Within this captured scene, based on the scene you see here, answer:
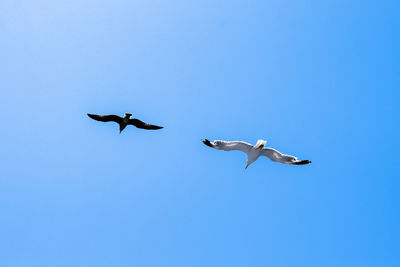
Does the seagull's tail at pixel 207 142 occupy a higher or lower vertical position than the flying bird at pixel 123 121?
lower

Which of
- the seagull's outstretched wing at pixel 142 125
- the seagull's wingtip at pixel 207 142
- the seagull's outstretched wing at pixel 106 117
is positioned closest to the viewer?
the seagull's wingtip at pixel 207 142

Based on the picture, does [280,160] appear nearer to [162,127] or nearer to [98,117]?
[162,127]

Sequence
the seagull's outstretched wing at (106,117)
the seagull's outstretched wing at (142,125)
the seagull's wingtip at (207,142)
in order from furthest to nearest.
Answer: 1. the seagull's outstretched wing at (142,125)
2. the seagull's outstretched wing at (106,117)
3. the seagull's wingtip at (207,142)

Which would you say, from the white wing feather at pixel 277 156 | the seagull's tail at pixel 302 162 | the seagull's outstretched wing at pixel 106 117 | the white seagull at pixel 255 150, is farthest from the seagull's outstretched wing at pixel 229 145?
the seagull's outstretched wing at pixel 106 117

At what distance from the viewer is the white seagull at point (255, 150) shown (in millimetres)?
31531

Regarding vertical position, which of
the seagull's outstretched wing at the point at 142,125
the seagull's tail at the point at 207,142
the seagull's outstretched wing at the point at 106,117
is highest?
the seagull's outstretched wing at the point at 142,125

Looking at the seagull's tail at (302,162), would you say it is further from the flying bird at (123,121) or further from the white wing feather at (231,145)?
the flying bird at (123,121)

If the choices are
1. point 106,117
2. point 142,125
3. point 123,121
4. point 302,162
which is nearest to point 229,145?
point 302,162

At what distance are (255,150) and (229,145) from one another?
239 cm

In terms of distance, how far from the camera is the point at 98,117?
115ft

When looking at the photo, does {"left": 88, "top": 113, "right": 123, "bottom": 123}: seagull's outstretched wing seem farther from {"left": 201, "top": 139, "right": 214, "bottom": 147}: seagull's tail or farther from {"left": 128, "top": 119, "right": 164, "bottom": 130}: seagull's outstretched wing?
{"left": 201, "top": 139, "right": 214, "bottom": 147}: seagull's tail

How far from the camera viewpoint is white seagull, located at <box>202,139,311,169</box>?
103 ft

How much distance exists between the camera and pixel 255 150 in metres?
32.5

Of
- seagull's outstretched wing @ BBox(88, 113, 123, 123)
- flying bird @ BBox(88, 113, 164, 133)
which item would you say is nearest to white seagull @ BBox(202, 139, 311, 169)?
flying bird @ BBox(88, 113, 164, 133)
